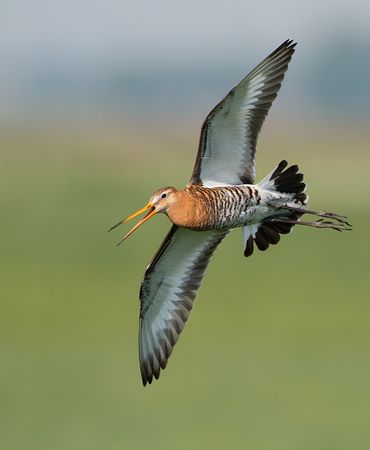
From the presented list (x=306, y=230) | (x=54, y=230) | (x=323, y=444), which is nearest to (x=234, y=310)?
(x=306, y=230)

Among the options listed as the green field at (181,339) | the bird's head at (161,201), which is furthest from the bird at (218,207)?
the green field at (181,339)

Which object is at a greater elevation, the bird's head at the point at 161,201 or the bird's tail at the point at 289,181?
→ the bird's tail at the point at 289,181

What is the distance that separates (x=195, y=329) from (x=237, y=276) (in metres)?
4.87

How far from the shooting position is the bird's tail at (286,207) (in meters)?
10.4

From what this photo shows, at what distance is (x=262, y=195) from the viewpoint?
10266 mm

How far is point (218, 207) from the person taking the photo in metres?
9.95

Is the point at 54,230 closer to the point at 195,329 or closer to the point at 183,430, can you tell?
the point at 195,329

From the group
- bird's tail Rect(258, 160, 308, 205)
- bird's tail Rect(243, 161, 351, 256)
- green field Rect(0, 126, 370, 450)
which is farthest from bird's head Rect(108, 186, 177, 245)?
green field Rect(0, 126, 370, 450)

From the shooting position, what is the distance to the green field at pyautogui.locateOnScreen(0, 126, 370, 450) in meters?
18.1

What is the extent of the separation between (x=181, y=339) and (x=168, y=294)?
13202mm

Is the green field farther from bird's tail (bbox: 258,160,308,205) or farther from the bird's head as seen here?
the bird's head

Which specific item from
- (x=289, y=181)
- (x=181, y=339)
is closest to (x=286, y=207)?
(x=289, y=181)

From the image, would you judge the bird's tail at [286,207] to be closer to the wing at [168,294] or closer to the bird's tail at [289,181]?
the bird's tail at [289,181]

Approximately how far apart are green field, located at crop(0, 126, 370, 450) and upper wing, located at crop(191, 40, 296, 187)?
6.61 metres
